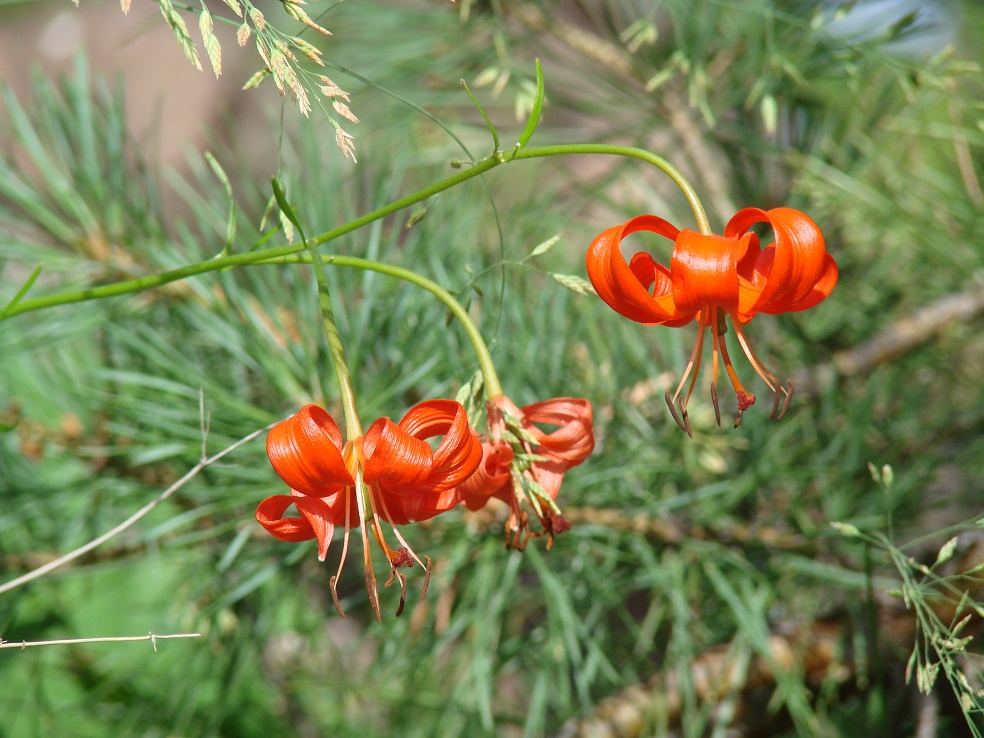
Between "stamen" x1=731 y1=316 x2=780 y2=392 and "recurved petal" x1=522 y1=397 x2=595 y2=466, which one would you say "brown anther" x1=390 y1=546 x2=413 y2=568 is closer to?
"recurved petal" x1=522 y1=397 x2=595 y2=466

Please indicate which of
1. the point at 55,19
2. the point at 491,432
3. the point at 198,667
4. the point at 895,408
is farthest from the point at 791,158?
the point at 55,19

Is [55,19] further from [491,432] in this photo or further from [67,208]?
[491,432]

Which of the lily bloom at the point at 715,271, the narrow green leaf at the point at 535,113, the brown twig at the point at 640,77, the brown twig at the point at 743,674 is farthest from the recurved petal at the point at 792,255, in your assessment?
the brown twig at the point at 640,77

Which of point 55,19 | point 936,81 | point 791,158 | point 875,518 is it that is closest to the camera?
point 936,81

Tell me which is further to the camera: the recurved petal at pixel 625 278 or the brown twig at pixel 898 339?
the brown twig at pixel 898 339

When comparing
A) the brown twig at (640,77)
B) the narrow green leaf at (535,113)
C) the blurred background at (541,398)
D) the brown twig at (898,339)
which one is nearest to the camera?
the narrow green leaf at (535,113)

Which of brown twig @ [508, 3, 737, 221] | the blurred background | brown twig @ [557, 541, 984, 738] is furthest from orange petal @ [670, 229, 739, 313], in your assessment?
brown twig @ [508, 3, 737, 221]

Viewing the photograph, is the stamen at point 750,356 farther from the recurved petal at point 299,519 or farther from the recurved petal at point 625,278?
the recurved petal at point 299,519

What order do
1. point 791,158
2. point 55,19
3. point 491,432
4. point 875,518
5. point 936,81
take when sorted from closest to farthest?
1. point 491,432
2. point 936,81
3. point 875,518
4. point 791,158
5. point 55,19
